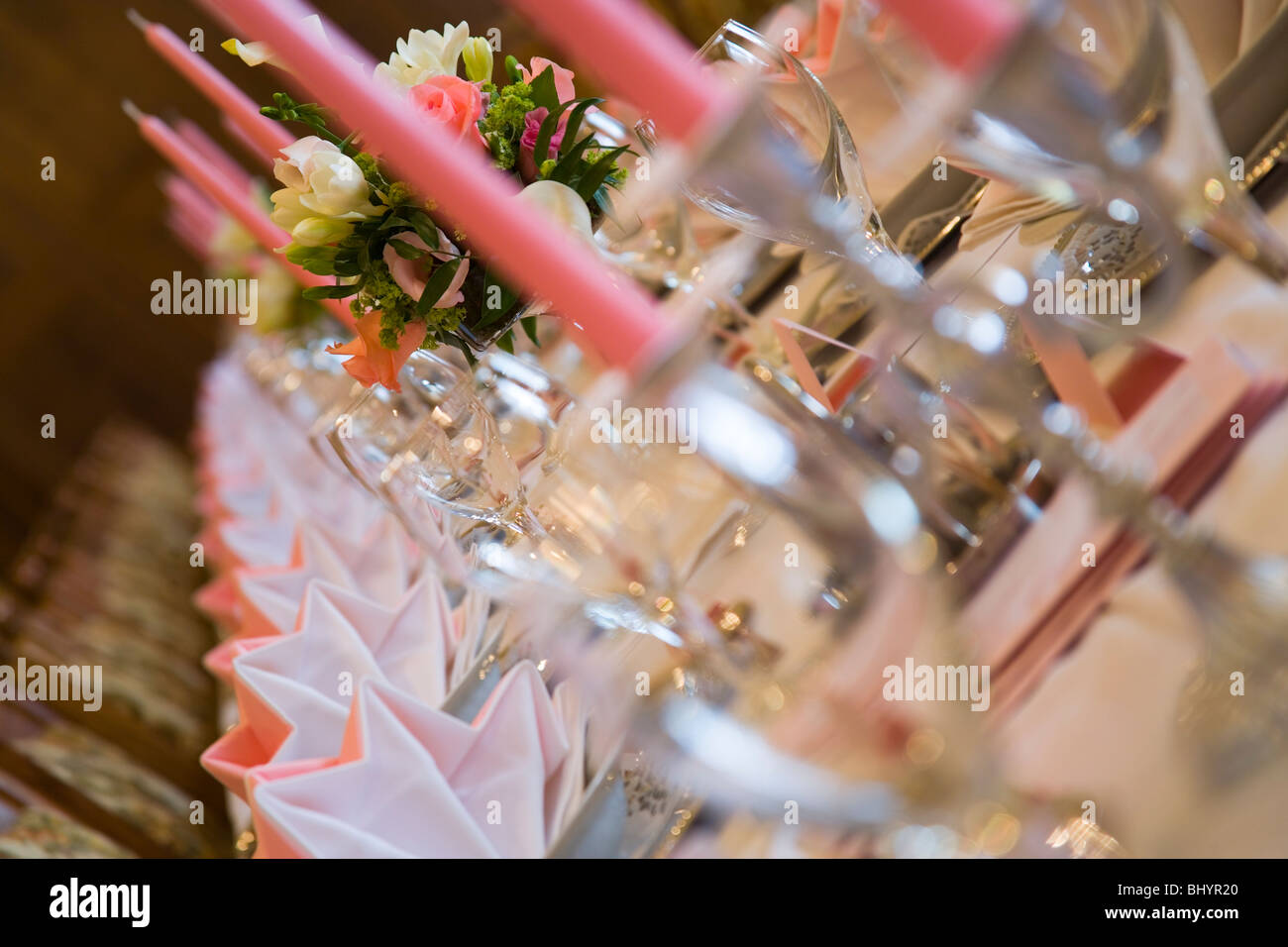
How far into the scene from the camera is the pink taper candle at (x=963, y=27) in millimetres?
233

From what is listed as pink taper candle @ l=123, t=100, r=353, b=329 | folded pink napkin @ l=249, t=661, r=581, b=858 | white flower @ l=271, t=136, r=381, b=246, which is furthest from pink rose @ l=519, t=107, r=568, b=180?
folded pink napkin @ l=249, t=661, r=581, b=858

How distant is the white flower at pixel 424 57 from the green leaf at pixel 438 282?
125mm

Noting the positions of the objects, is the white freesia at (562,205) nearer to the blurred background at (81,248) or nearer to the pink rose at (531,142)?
the pink rose at (531,142)

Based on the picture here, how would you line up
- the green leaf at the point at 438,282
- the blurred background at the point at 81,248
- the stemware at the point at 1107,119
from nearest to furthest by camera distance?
the stemware at the point at 1107,119 → the green leaf at the point at 438,282 → the blurred background at the point at 81,248

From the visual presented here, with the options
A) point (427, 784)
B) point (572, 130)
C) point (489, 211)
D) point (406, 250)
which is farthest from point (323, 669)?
point (489, 211)

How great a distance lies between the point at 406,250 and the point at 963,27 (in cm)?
50

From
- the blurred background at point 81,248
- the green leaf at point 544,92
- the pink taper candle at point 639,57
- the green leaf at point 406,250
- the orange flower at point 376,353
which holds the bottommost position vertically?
the blurred background at point 81,248

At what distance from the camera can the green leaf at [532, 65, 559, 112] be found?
0.72 meters

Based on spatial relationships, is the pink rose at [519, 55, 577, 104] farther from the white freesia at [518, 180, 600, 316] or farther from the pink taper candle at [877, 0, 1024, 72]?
the pink taper candle at [877, 0, 1024, 72]

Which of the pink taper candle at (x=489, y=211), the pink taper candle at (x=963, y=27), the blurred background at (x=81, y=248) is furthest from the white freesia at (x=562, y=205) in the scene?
the blurred background at (x=81, y=248)

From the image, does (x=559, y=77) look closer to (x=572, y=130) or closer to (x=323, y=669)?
(x=572, y=130)

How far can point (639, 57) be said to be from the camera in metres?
0.29

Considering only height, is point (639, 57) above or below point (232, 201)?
above

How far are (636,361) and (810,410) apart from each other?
69 millimetres
